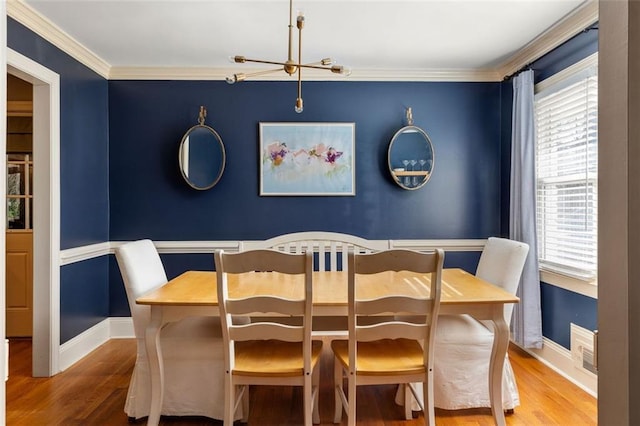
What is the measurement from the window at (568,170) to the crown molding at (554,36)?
0.74ft

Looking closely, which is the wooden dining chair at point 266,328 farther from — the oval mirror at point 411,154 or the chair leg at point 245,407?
the oval mirror at point 411,154

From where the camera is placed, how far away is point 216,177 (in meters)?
3.83

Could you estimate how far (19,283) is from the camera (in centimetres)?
382

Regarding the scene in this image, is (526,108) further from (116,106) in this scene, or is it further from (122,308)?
(122,308)

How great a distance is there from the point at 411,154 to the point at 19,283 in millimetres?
3632

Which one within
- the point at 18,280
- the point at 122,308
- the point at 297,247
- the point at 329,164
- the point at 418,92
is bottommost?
the point at 122,308

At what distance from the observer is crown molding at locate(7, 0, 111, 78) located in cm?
267

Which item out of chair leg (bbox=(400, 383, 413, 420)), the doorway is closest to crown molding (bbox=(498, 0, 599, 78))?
chair leg (bbox=(400, 383, 413, 420))

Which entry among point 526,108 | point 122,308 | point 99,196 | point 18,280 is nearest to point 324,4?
point 526,108

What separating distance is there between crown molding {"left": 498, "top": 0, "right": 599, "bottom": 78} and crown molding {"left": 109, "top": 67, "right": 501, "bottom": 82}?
0.27 m

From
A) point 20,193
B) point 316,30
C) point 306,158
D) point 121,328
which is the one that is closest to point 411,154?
point 306,158

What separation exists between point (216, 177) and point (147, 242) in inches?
51.0

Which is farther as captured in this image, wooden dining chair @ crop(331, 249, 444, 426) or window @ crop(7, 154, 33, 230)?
window @ crop(7, 154, 33, 230)

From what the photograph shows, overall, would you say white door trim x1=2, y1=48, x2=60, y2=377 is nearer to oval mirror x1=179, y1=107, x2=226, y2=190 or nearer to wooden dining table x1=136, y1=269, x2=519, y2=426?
oval mirror x1=179, y1=107, x2=226, y2=190
